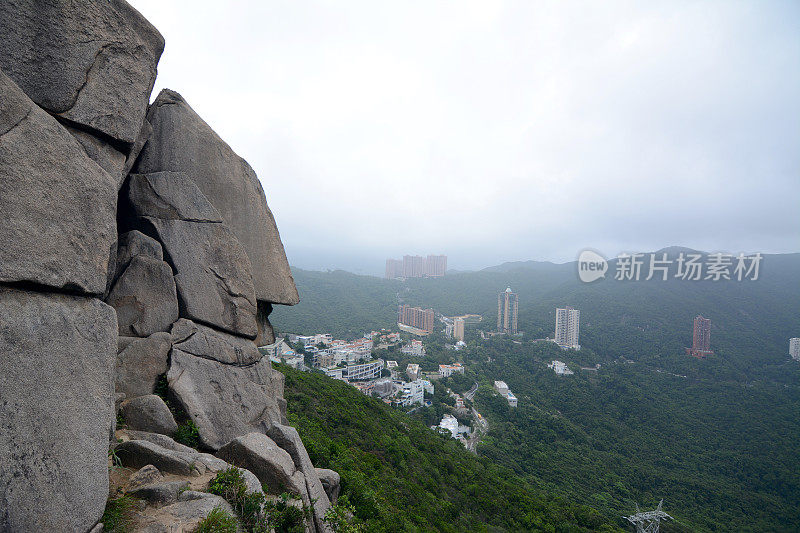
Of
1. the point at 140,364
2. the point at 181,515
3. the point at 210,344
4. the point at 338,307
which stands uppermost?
the point at 210,344

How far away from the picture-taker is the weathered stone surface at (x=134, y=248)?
539 cm

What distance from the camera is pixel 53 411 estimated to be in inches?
115

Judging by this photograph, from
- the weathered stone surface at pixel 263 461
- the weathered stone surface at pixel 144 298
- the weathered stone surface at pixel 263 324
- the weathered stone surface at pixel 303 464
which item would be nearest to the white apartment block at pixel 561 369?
the weathered stone surface at pixel 263 324

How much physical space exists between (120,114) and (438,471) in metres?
14.8

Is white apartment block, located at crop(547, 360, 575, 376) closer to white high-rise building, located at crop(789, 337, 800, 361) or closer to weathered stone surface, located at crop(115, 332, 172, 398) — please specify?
white high-rise building, located at crop(789, 337, 800, 361)

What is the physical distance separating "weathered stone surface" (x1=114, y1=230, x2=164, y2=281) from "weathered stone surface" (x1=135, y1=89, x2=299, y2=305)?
1.26m

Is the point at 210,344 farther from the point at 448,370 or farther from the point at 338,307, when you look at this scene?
the point at 338,307

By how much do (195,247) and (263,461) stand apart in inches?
142

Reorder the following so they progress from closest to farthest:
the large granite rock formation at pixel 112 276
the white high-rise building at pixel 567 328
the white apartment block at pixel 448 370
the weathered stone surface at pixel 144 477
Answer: the large granite rock formation at pixel 112 276
the weathered stone surface at pixel 144 477
the white apartment block at pixel 448 370
the white high-rise building at pixel 567 328

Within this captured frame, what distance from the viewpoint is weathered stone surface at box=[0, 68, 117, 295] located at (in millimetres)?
2902

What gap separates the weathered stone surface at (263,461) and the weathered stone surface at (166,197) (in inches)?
147

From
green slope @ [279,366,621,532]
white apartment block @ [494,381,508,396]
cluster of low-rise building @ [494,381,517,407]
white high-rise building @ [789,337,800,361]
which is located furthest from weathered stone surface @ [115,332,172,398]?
white high-rise building @ [789,337,800,361]

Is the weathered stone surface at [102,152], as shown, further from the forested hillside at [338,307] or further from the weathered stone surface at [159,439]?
the forested hillside at [338,307]

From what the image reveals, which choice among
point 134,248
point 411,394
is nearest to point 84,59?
point 134,248
